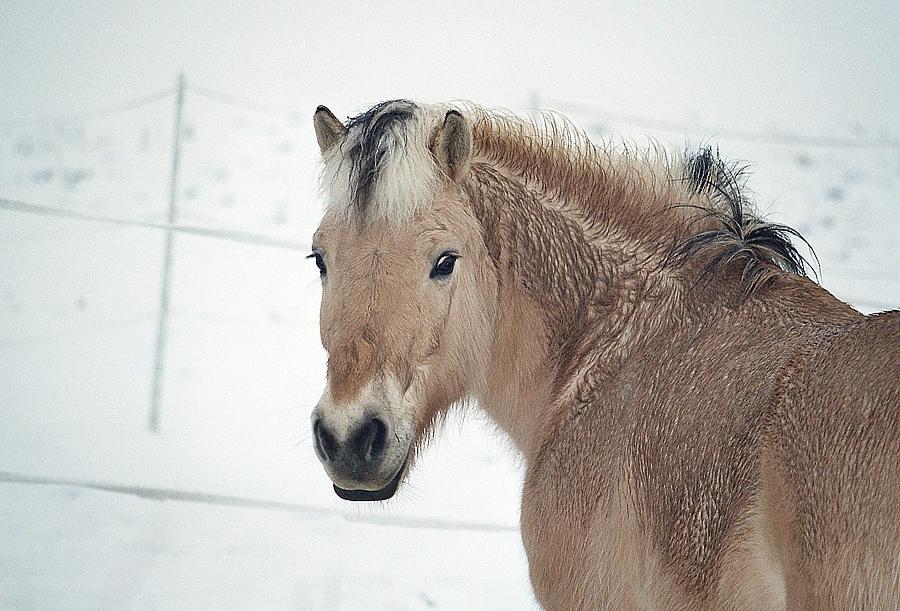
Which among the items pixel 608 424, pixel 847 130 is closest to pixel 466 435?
pixel 608 424

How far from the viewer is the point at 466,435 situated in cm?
507

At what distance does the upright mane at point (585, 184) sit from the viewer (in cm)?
186

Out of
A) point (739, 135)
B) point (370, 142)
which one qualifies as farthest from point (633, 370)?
point (739, 135)

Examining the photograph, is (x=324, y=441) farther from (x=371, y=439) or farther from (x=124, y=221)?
(x=124, y=221)

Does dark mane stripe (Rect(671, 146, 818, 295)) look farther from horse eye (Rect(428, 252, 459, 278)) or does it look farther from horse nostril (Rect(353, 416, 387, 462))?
horse nostril (Rect(353, 416, 387, 462))

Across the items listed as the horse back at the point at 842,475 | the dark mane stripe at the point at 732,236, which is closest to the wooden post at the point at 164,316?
the dark mane stripe at the point at 732,236

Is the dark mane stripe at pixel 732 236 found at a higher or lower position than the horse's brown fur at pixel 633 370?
higher

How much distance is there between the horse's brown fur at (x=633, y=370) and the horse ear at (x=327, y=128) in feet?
0.15

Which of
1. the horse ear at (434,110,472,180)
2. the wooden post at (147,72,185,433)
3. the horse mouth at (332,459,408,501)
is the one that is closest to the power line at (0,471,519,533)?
the wooden post at (147,72,185,433)

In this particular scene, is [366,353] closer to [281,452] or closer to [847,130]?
[281,452]

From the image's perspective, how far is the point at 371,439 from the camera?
1.70 m

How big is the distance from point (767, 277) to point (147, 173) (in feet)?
19.4

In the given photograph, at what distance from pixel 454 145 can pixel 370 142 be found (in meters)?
0.22

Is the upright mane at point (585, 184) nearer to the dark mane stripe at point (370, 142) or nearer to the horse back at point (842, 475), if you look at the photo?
the dark mane stripe at point (370, 142)
